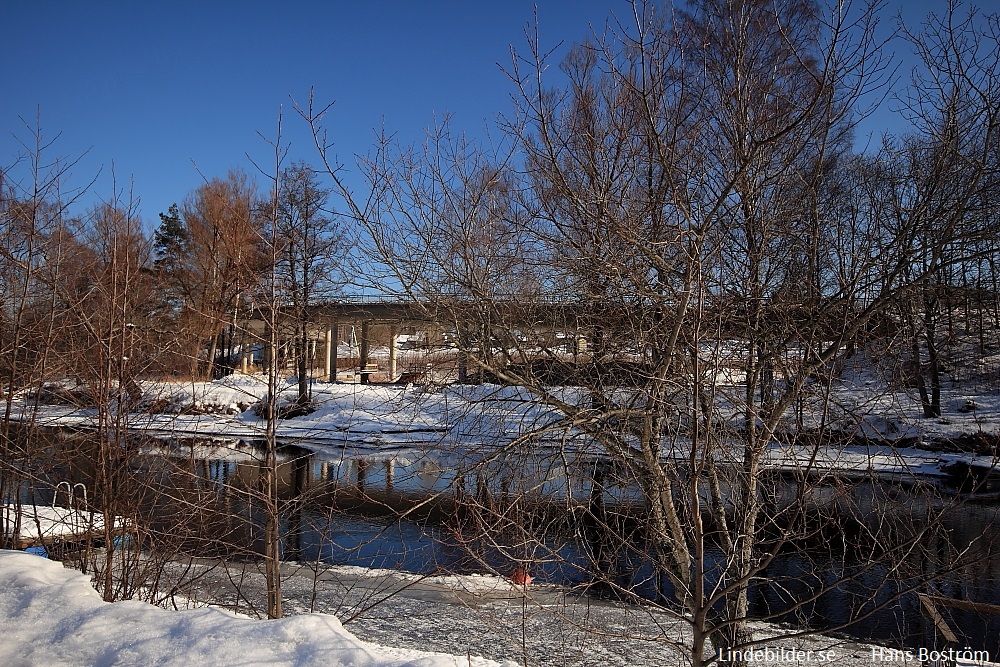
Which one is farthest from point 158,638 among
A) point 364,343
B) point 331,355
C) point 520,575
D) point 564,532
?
point 331,355

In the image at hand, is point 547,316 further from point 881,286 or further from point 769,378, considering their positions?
point 881,286

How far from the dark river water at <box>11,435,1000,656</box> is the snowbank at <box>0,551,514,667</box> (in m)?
0.80

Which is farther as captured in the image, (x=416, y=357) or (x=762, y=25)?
(x=416, y=357)

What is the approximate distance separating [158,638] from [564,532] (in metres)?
3.06

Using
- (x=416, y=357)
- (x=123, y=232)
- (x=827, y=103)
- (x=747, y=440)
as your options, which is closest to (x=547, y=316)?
(x=416, y=357)

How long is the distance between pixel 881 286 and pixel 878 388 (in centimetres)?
119

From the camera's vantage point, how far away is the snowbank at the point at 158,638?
148 inches

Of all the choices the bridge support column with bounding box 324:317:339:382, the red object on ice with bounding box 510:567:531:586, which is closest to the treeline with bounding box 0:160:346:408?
the red object on ice with bounding box 510:567:531:586

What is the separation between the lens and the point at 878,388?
603 cm

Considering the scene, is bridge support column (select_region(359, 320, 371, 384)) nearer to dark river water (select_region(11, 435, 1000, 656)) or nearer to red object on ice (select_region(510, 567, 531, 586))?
dark river water (select_region(11, 435, 1000, 656))

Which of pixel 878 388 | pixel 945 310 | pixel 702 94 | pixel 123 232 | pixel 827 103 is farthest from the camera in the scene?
pixel 123 232

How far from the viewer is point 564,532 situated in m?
5.93

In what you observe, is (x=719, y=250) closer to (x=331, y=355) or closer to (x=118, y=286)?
(x=118, y=286)

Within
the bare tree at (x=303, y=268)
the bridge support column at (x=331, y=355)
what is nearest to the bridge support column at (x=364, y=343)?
the bare tree at (x=303, y=268)
